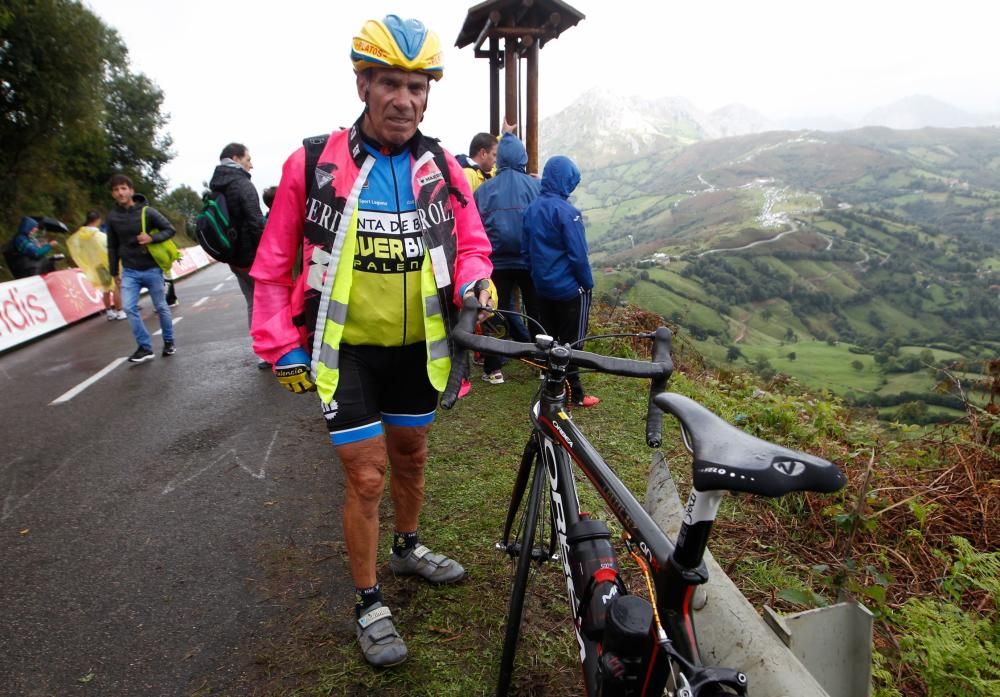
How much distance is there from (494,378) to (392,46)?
431 centimetres

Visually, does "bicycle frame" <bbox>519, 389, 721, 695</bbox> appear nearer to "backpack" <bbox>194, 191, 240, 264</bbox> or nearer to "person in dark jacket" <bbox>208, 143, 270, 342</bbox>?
"person in dark jacket" <bbox>208, 143, 270, 342</bbox>

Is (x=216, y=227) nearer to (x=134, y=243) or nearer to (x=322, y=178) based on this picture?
(x=134, y=243)

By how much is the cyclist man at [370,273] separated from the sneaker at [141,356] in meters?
6.32

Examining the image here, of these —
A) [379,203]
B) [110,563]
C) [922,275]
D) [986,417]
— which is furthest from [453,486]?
[922,275]

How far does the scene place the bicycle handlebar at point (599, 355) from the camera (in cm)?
190

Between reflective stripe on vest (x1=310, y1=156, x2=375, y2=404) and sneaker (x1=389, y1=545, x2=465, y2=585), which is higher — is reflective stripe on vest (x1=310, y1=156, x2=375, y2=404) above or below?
above

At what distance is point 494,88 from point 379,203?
740cm

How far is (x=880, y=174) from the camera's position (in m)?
153

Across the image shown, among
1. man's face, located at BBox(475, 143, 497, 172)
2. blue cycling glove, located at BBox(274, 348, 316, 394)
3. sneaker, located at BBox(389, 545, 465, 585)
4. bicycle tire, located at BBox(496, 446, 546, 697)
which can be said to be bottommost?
sneaker, located at BBox(389, 545, 465, 585)

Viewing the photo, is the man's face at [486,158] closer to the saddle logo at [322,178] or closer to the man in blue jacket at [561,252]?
the man in blue jacket at [561,252]

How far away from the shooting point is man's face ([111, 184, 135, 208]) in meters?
7.09

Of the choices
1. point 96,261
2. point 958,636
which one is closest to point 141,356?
point 96,261

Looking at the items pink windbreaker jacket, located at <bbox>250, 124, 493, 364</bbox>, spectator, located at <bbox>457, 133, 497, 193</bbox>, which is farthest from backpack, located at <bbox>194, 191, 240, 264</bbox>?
pink windbreaker jacket, located at <bbox>250, 124, 493, 364</bbox>

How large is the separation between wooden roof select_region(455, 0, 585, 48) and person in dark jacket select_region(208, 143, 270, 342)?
3648 mm
